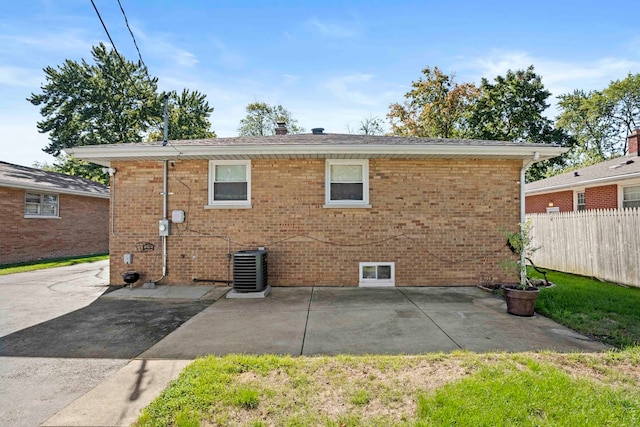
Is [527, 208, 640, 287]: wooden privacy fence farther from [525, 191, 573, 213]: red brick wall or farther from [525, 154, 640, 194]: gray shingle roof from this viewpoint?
[525, 191, 573, 213]: red brick wall

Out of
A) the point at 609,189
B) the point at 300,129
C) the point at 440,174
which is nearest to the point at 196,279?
the point at 440,174

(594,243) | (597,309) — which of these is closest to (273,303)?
(597,309)

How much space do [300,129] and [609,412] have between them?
35380 mm

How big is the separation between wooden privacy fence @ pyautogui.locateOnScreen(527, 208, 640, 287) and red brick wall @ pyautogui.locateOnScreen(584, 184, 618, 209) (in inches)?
139

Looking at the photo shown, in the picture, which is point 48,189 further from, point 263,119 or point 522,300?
point 263,119

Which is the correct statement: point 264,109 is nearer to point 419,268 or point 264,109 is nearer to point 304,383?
point 419,268

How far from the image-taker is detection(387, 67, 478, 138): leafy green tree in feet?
81.4

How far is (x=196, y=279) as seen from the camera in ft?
24.7

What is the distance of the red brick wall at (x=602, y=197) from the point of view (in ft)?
39.1

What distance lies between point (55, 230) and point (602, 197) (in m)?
22.5

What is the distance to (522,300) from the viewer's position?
527cm

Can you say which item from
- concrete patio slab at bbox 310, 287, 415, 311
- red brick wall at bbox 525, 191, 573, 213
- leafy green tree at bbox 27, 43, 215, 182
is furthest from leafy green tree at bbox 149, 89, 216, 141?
red brick wall at bbox 525, 191, 573, 213

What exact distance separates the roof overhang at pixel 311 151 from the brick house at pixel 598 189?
6.76 metres

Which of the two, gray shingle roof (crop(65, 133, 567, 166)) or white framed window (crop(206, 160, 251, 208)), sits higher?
gray shingle roof (crop(65, 133, 567, 166))
